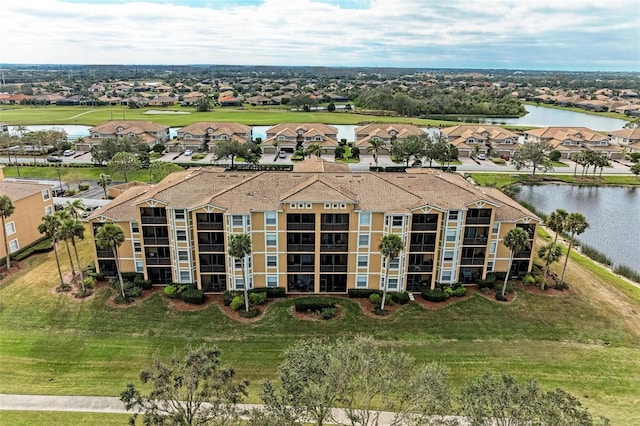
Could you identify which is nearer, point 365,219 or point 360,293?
point 365,219

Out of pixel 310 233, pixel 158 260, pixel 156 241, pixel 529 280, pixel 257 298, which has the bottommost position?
pixel 257 298

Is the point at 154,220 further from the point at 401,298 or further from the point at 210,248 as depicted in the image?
the point at 401,298

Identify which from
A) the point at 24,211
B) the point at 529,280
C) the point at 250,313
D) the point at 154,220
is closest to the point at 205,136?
the point at 24,211

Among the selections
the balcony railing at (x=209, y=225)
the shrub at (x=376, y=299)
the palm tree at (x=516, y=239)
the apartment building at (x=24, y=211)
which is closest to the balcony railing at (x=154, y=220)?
the balcony railing at (x=209, y=225)

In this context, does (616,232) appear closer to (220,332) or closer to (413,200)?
(413,200)

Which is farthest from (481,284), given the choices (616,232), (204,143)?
(204,143)

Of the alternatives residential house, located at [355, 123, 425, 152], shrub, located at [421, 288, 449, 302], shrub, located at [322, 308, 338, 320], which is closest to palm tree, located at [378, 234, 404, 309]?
shrub, located at [421, 288, 449, 302]
